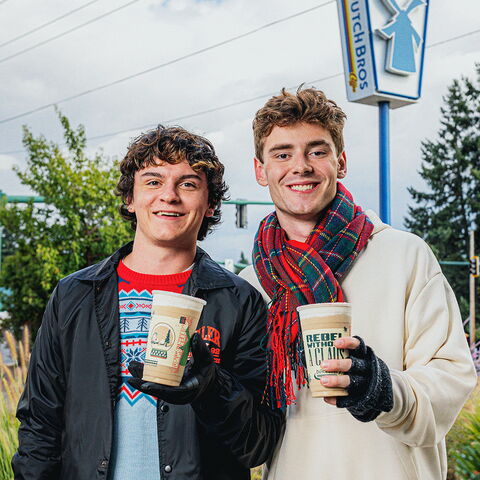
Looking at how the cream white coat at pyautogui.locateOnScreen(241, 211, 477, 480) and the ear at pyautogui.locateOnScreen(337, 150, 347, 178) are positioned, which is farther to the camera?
the ear at pyautogui.locateOnScreen(337, 150, 347, 178)

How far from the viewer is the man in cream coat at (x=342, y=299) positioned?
268 centimetres

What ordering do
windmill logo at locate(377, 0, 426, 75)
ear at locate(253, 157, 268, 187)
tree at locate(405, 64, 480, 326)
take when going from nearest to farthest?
1. ear at locate(253, 157, 268, 187)
2. windmill logo at locate(377, 0, 426, 75)
3. tree at locate(405, 64, 480, 326)

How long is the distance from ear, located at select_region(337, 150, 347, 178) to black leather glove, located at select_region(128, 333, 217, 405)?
1292mm

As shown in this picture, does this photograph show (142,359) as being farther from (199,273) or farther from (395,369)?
(395,369)

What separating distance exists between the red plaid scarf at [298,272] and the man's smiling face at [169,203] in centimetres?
41

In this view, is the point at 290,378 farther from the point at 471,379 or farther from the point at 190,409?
the point at 471,379

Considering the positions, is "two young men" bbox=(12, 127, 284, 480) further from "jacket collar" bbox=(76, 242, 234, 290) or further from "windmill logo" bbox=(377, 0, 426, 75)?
"windmill logo" bbox=(377, 0, 426, 75)

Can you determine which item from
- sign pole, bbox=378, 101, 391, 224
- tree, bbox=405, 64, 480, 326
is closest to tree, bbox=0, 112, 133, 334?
sign pole, bbox=378, 101, 391, 224

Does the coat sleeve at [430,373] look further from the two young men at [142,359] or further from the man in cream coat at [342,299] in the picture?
the two young men at [142,359]

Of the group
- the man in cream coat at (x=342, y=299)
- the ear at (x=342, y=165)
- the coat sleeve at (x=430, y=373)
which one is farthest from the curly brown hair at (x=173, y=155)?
the coat sleeve at (x=430, y=373)

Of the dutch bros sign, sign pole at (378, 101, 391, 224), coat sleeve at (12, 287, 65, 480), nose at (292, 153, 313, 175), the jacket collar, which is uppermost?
the dutch bros sign

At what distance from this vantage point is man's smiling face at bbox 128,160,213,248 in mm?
2910

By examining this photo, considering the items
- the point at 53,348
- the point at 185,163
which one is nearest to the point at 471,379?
the point at 185,163

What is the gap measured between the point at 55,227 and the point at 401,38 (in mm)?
9037
